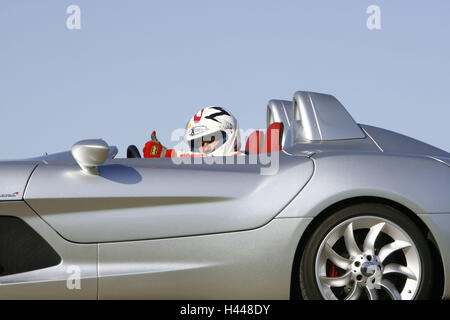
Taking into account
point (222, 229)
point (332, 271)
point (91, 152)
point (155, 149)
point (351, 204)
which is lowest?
point (332, 271)

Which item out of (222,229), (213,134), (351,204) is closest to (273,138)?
(213,134)

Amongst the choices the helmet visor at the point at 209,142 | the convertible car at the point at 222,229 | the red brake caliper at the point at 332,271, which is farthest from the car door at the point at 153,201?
the helmet visor at the point at 209,142

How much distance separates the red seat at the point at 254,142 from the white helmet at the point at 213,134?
9 centimetres

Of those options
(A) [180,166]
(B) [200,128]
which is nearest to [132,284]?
(A) [180,166]

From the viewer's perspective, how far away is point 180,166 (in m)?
3.94

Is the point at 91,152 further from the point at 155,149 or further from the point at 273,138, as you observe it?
the point at 155,149

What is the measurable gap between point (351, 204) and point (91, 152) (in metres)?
1.52

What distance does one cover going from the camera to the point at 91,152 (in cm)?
371

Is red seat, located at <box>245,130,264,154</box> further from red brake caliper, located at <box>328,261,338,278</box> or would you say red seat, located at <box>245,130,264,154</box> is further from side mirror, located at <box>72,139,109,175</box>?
side mirror, located at <box>72,139,109,175</box>

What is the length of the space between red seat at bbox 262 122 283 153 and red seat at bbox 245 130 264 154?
0.21 feet

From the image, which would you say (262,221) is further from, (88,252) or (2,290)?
(2,290)

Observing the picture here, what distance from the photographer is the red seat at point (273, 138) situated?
464 cm

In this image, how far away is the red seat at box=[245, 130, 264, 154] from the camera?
4.81 metres

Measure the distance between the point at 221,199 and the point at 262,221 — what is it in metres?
0.27
